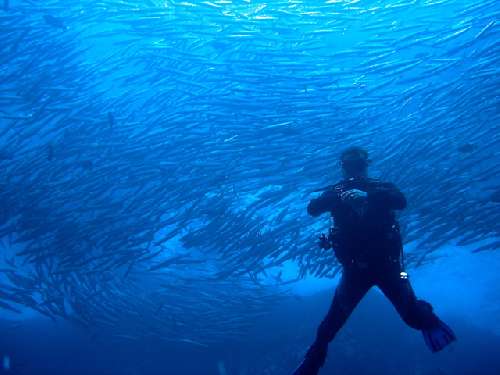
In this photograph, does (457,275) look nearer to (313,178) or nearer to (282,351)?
(282,351)

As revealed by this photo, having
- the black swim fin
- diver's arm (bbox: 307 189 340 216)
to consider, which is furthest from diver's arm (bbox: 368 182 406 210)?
the black swim fin

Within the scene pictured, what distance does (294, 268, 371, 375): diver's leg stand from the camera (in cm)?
404

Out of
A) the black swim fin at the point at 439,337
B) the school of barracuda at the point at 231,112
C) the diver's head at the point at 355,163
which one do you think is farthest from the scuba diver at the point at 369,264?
the school of barracuda at the point at 231,112

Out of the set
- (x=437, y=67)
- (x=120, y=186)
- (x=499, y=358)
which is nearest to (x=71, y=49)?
(x=120, y=186)

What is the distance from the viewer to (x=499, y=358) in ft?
84.7

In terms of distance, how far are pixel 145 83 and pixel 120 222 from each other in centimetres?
412

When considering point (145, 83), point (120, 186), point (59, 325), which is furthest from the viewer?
point (59, 325)

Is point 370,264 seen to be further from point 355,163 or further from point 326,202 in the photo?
point 355,163

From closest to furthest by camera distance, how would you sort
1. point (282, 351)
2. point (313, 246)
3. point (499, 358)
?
point (313, 246) → point (282, 351) → point (499, 358)

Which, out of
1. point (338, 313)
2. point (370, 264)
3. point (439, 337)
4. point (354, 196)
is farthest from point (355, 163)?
point (439, 337)

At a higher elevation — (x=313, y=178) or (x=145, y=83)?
(x=145, y=83)

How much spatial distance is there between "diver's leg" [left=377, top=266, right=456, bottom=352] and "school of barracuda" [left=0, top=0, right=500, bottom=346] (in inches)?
186

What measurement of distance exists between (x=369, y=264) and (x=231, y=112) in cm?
616

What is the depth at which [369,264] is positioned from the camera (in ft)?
13.0
